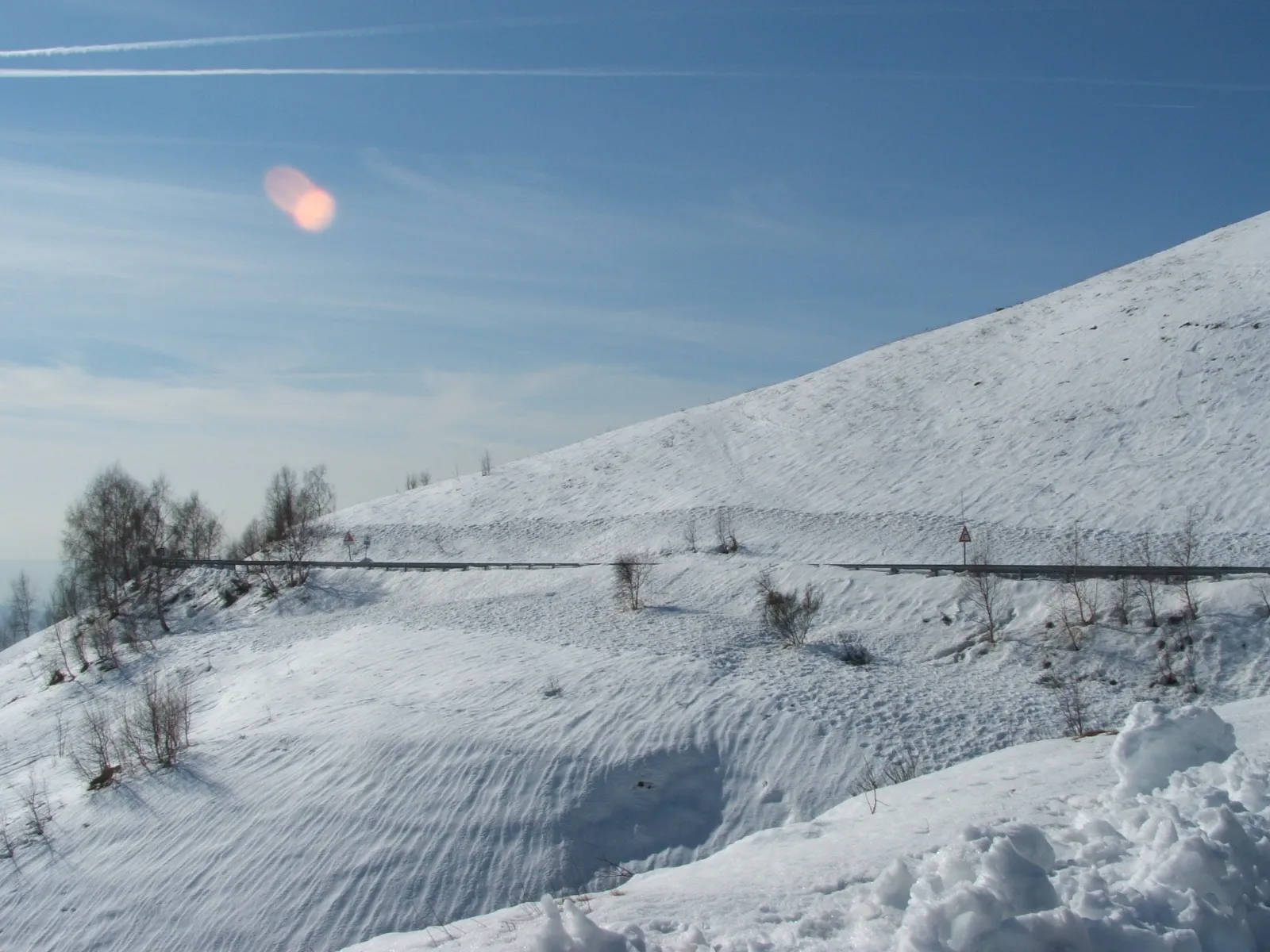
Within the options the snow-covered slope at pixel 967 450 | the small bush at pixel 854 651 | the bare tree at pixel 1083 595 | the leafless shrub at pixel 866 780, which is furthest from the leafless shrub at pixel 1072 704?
the snow-covered slope at pixel 967 450

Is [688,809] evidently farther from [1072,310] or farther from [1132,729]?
[1072,310]

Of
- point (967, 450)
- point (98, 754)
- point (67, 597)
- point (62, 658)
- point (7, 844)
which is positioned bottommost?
point (7, 844)

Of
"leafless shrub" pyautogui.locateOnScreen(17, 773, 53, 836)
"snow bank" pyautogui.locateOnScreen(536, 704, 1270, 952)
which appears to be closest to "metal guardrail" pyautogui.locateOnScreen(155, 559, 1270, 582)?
"snow bank" pyautogui.locateOnScreen(536, 704, 1270, 952)

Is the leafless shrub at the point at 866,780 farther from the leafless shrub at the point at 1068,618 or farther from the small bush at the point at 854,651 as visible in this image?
the leafless shrub at the point at 1068,618

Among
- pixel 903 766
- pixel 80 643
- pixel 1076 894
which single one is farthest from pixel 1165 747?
pixel 80 643

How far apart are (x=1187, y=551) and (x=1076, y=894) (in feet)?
66.3

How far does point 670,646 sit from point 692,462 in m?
26.3

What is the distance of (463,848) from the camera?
14305 millimetres

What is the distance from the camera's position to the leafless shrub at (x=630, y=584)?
90.8ft

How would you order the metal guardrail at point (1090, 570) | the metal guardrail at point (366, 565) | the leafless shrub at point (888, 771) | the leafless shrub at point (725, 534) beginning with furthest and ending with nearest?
the metal guardrail at point (366, 565) → the leafless shrub at point (725, 534) → the metal guardrail at point (1090, 570) → the leafless shrub at point (888, 771)

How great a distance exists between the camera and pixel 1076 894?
5336mm

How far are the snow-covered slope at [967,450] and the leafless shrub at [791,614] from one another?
7.06 m

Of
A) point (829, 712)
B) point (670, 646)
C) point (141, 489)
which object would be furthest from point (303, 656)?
point (141, 489)

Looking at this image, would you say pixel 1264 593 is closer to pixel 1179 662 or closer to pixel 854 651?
pixel 1179 662
